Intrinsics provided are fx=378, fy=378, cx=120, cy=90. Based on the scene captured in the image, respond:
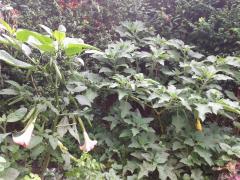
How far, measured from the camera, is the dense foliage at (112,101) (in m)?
2.86

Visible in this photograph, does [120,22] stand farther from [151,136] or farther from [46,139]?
[46,139]

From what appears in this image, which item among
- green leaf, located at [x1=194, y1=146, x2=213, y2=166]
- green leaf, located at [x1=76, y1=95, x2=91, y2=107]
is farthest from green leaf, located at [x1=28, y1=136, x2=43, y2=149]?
green leaf, located at [x1=194, y1=146, x2=213, y2=166]

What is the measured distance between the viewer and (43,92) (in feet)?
11.2

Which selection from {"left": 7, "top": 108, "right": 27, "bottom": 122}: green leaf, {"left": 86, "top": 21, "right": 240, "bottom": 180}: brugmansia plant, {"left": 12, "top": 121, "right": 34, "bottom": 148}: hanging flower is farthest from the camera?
{"left": 86, "top": 21, "right": 240, "bottom": 180}: brugmansia plant

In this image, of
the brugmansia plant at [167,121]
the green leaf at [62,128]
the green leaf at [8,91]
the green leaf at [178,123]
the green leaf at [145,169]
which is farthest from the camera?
the green leaf at [178,123]

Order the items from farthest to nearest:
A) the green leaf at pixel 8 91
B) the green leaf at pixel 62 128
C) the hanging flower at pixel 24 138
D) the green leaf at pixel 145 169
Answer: the green leaf at pixel 145 169 → the green leaf at pixel 8 91 → the green leaf at pixel 62 128 → the hanging flower at pixel 24 138

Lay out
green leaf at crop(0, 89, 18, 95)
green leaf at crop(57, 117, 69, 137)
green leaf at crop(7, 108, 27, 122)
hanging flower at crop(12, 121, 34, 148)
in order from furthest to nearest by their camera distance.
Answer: green leaf at crop(0, 89, 18, 95)
green leaf at crop(57, 117, 69, 137)
green leaf at crop(7, 108, 27, 122)
hanging flower at crop(12, 121, 34, 148)

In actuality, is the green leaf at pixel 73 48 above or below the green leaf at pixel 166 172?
above

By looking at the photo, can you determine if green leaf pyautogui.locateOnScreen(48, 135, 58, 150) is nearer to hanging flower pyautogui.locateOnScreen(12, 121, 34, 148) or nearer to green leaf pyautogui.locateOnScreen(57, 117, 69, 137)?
green leaf pyautogui.locateOnScreen(57, 117, 69, 137)

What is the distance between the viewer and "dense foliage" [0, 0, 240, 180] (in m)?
2.86

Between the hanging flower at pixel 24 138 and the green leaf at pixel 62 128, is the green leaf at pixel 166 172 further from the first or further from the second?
the hanging flower at pixel 24 138

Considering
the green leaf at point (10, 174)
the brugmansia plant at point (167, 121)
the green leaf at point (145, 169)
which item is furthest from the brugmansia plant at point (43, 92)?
the green leaf at point (145, 169)

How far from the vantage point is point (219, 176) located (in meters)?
3.20

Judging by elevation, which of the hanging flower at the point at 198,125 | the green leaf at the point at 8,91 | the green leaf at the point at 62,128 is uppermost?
the green leaf at the point at 8,91
